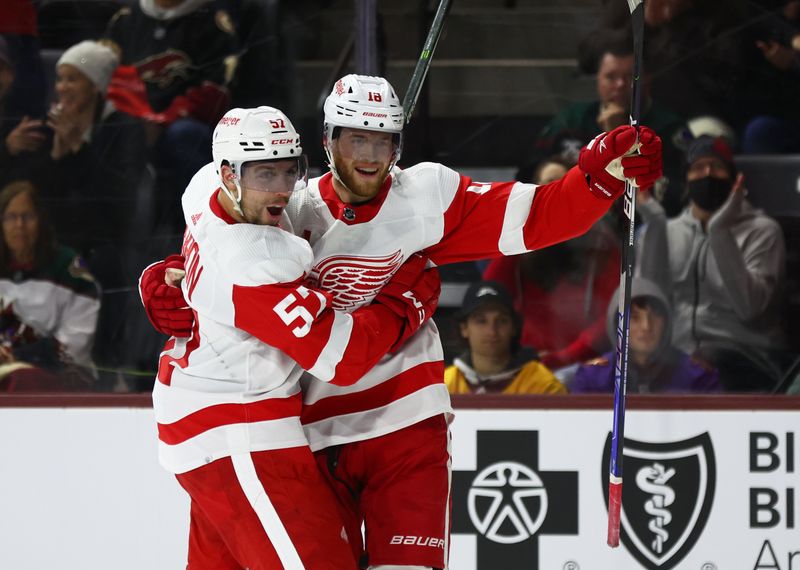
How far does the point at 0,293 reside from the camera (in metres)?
3.30

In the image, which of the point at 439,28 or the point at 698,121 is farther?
the point at 698,121

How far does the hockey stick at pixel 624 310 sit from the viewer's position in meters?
2.46

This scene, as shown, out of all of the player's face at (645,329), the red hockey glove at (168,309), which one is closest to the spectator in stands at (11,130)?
the red hockey glove at (168,309)

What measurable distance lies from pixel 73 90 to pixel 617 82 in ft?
4.74

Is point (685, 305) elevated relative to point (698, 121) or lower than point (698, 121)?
lower

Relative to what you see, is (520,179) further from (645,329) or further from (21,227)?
(21,227)

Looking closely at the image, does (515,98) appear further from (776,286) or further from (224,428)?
(224,428)

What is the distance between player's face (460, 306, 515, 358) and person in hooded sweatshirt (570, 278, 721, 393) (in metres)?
0.20

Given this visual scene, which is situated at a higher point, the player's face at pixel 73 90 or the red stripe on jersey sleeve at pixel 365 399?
the player's face at pixel 73 90

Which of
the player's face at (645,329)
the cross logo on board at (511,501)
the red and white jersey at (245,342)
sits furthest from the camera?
the player's face at (645,329)

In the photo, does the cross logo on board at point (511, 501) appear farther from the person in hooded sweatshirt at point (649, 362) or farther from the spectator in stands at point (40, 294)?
the spectator in stands at point (40, 294)

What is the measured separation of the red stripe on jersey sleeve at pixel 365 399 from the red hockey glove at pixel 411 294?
0.07 meters

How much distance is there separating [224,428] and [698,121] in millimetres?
1629

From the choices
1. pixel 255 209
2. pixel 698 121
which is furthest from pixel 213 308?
pixel 698 121
